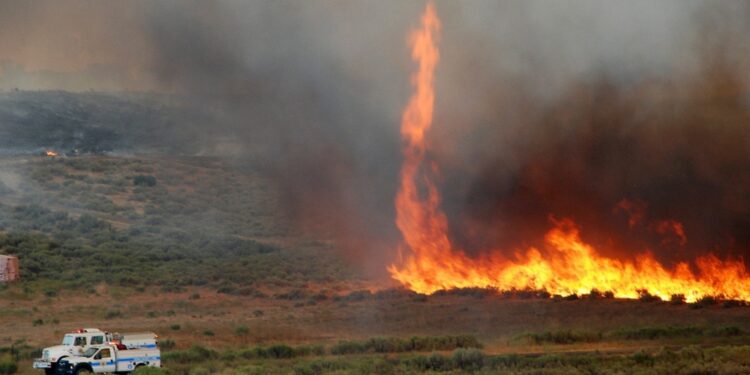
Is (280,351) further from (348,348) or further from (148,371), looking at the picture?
(148,371)

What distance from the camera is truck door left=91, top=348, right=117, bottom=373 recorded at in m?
35.6

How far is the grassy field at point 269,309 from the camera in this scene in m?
37.8

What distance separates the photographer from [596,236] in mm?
50812

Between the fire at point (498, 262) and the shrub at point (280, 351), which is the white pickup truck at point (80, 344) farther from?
the fire at point (498, 262)

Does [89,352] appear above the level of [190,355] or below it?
below

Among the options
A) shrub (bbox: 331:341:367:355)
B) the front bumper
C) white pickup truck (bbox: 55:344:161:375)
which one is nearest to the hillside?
shrub (bbox: 331:341:367:355)

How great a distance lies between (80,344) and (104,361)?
122cm

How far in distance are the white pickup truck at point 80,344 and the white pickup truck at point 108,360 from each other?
0.60 ft

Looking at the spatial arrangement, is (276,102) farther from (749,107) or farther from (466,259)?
(749,107)

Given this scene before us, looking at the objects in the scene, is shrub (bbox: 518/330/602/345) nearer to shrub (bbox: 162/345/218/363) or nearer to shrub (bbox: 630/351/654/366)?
shrub (bbox: 630/351/654/366)

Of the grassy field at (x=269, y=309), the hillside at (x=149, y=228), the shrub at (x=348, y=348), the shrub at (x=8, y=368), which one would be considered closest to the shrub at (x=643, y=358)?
the grassy field at (x=269, y=309)

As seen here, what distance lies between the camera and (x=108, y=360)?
118ft

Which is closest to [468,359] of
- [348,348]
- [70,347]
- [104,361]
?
[348,348]

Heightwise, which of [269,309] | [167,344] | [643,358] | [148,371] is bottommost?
[643,358]
